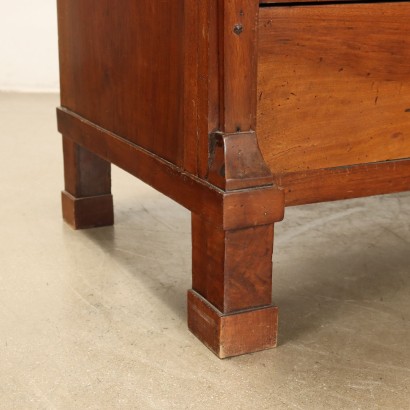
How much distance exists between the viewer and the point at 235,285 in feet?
5.34

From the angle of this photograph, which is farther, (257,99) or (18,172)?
(18,172)

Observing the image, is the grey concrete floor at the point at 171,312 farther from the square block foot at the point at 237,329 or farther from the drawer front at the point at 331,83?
the drawer front at the point at 331,83

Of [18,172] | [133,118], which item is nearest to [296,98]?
[133,118]

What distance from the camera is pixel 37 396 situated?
151 centimetres

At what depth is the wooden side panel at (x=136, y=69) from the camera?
1657 mm

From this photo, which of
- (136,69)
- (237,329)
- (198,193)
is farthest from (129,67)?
(237,329)

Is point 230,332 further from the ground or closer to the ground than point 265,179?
closer to the ground

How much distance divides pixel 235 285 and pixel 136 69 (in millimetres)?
545

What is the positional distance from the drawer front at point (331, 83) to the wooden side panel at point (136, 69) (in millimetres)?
144

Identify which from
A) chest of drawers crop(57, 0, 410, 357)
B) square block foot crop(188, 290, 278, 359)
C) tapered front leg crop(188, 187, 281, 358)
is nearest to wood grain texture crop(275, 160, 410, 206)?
chest of drawers crop(57, 0, 410, 357)

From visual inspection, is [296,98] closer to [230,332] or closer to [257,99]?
[257,99]

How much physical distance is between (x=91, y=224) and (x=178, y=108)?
0.83m

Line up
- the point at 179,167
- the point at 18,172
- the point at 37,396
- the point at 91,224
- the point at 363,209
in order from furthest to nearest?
the point at 18,172, the point at 363,209, the point at 91,224, the point at 179,167, the point at 37,396

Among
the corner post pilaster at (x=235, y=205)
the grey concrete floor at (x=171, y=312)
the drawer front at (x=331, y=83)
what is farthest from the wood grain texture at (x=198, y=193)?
the grey concrete floor at (x=171, y=312)
